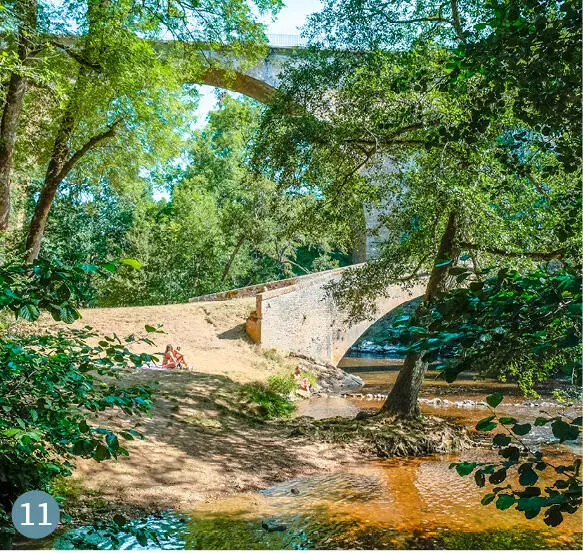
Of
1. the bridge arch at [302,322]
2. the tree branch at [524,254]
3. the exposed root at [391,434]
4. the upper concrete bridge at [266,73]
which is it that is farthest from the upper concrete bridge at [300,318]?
the tree branch at [524,254]

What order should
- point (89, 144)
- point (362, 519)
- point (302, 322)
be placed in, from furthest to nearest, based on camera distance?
point (302, 322) → point (89, 144) → point (362, 519)

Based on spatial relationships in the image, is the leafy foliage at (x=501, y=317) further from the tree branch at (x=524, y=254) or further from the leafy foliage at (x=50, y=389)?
the tree branch at (x=524, y=254)

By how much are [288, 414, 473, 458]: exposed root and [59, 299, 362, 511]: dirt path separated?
0.29 m

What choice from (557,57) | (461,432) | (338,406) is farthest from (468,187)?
(338,406)

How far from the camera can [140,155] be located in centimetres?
1073

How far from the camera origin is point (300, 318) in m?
15.5

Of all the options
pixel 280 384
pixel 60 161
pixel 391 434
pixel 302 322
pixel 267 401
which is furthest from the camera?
pixel 302 322

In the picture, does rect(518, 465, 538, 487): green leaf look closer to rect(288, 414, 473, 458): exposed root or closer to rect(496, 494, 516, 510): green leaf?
rect(496, 494, 516, 510): green leaf

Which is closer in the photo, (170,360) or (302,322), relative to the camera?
(170,360)

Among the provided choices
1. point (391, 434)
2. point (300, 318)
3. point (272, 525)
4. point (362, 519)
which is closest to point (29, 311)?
point (272, 525)

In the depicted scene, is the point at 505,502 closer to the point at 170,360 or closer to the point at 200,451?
the point at 200,451

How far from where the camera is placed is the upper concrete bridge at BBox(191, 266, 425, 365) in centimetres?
1428

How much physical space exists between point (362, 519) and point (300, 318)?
10953mm

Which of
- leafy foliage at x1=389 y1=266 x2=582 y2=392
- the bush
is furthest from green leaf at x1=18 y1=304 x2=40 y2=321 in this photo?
the bush
